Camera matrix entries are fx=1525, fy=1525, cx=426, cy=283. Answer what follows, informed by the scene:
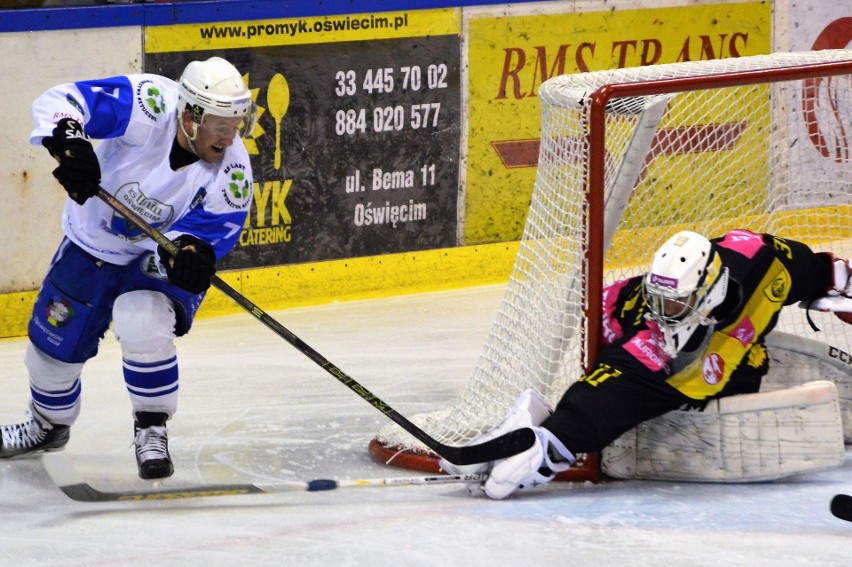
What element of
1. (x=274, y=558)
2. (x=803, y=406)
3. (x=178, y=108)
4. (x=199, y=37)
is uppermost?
(x=199, y=37)

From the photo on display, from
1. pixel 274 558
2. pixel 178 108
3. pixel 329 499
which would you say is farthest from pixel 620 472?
pixel 178 108

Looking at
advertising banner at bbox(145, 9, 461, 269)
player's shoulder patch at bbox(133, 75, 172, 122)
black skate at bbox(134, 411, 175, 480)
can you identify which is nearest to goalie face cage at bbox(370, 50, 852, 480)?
black skate at bbox(134, 411, 175, 480)

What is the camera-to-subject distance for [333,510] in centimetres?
361

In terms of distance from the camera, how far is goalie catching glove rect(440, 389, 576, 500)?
3.61 m

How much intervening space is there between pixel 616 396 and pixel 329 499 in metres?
0.74

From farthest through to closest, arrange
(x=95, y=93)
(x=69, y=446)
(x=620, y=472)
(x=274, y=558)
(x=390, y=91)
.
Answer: (x=390, y=91)
(x=69, y=446)
(x=620, y=472)
(x=95, y=93)
(x=274, y=558)

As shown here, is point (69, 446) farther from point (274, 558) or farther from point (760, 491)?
point (760, 491)

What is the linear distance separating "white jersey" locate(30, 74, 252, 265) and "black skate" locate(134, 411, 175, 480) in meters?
0.39

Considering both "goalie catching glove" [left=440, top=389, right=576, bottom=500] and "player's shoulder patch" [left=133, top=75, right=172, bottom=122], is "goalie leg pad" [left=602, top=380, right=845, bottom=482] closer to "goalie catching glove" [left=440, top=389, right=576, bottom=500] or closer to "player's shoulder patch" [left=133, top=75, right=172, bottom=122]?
"goalie catching glove" [left=440, top=389, right=576, bottom=500]

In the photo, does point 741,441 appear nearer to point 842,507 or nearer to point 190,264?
point 842,507

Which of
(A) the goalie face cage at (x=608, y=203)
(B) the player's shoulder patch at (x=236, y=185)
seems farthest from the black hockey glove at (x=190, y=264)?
(A) the goalie face cage at (x=608, y=203)

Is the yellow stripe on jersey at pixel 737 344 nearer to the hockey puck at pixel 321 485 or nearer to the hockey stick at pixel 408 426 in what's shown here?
the hockey stick at pixel 408 426

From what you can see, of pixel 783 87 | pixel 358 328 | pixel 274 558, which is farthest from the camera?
pixel 358 328

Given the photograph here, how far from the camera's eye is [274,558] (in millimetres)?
3295
